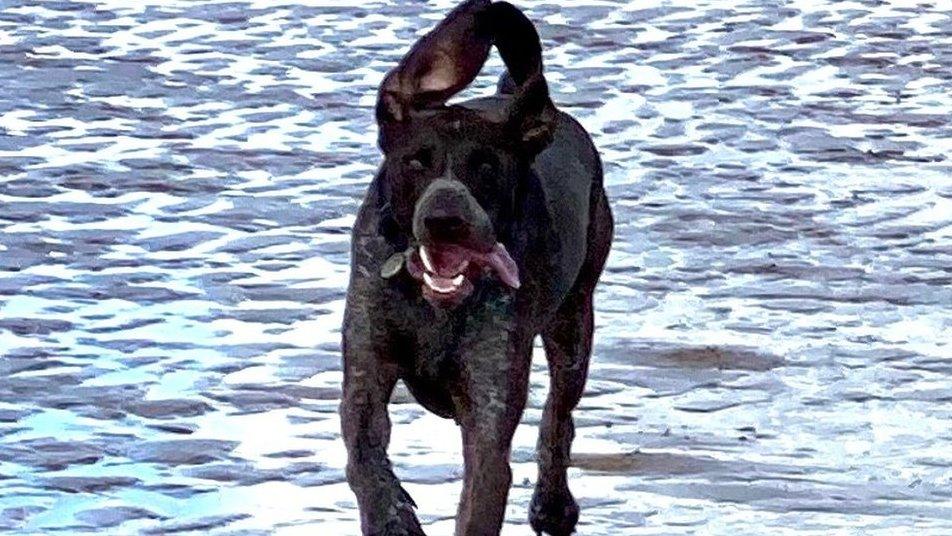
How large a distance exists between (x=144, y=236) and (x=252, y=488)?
10.3 ft

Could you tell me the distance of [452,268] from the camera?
6.04 metres

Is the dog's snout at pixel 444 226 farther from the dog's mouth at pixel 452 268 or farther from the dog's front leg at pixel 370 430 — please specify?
the dog's front leg at pixel 370 430

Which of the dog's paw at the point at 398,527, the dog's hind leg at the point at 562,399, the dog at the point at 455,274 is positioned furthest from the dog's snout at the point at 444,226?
the dog's hind leg at the point at 562,399

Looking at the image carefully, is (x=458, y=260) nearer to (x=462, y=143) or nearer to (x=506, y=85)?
(x=462, y=143)

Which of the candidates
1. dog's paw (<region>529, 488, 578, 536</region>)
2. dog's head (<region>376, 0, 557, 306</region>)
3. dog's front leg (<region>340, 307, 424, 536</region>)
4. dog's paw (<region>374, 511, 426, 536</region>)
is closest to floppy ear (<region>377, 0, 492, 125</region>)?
dog's head (<region>376, 0, 557, 306</region>)

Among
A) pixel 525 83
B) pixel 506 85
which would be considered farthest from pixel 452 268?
pixel 506 85

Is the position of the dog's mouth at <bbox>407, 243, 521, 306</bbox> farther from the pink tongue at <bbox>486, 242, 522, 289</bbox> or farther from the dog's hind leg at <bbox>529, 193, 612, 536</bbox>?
the dog's hind leg at <bbox>529, 193, 612, 536</bbox>

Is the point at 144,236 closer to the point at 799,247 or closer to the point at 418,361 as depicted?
the point at 799,247

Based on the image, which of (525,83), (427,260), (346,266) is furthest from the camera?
(346,266)

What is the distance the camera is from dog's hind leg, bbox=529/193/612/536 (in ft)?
23.5

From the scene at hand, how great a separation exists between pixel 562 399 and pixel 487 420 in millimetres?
1038

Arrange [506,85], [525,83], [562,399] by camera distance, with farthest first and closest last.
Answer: [562,399]
[506,85]
[525,83]

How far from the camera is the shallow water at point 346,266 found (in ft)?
25.3

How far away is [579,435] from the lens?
8.14 metres
